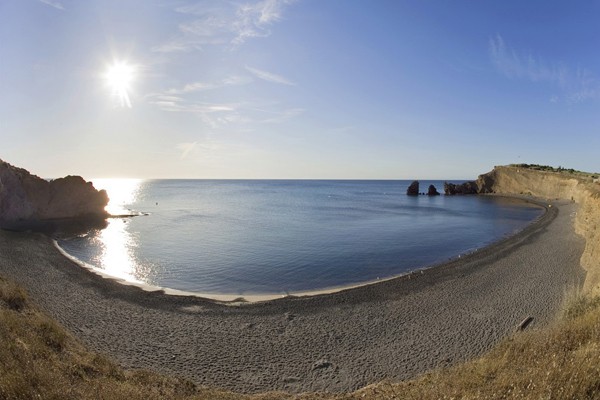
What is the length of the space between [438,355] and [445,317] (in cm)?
410

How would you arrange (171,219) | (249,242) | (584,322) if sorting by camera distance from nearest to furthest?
(584,322) → (249,242) → (171,219)

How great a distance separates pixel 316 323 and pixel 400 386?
8.31m

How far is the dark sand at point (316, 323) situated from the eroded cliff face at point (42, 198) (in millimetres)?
30057

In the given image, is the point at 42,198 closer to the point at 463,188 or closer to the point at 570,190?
the point at 570,190

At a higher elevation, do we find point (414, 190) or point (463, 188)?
point (463, 188)

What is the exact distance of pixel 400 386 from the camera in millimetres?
9734

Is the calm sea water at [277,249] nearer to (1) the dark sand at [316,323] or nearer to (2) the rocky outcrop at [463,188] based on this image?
(1) the dark sand at [316,323]

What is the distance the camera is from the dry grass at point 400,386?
20.0 ft

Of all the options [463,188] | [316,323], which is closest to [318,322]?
[316,323]

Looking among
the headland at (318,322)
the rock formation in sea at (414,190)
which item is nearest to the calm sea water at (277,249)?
the headland at (318,322)

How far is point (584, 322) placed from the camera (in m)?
8.88

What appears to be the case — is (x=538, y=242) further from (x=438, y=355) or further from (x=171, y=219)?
(x=171, y=219)

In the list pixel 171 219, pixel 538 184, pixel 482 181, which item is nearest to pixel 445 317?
pixel 171 219

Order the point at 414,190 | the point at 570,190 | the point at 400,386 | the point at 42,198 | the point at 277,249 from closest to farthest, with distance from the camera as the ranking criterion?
the point at 400,386, the point at 277,249, the point at 42,198, the point at 570,190, the point at 414,190
